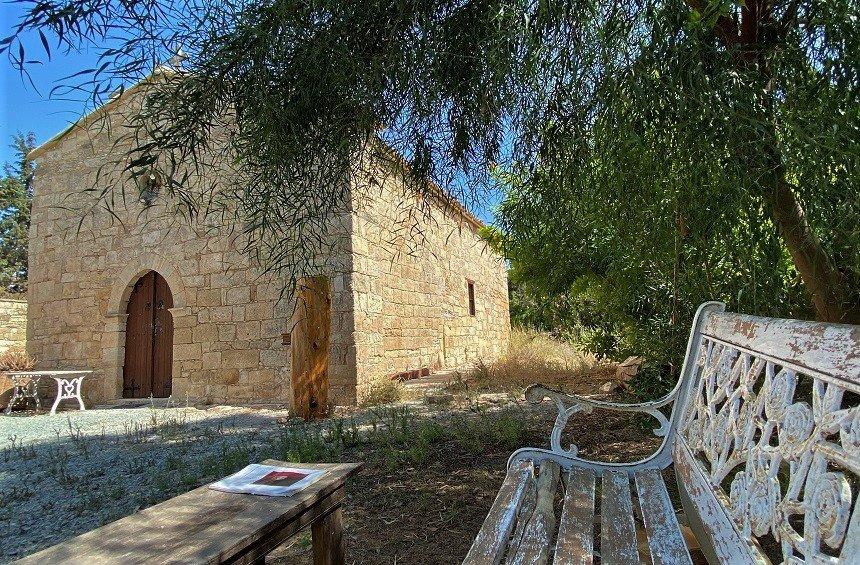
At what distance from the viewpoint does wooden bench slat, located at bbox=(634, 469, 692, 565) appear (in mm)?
1327

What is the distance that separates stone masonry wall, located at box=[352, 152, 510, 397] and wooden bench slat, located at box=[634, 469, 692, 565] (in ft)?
7.47

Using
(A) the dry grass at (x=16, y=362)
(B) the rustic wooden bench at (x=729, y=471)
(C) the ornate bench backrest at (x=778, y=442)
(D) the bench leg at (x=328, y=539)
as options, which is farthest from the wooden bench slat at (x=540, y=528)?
(A) the dry grass at (x=16, y=362)

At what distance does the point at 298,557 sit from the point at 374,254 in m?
5.39

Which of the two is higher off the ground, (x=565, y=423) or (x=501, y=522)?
(x=565, y=423)

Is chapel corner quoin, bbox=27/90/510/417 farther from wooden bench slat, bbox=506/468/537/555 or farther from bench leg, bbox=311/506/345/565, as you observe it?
wooden bench slat, bbox=506/468/537/555

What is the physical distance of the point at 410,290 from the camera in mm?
8859

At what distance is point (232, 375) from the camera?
756cm

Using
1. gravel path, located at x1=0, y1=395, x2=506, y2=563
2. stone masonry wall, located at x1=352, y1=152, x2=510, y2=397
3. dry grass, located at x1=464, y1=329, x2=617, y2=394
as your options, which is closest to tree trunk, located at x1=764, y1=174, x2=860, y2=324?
stone masonry wall, located at x1=352, y1=152, x2=510, y2=397

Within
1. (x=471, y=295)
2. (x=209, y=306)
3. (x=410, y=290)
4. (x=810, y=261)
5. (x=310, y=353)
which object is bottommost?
(x=310, y=353)

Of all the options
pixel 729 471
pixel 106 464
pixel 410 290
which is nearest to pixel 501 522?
pixel 729 471

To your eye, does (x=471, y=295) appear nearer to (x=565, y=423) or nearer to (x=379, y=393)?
(x=379, y=393)

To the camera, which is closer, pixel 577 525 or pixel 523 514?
pixel 577 525

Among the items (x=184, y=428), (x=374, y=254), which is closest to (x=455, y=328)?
(x=374, y=254)

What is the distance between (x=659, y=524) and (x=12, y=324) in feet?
41.3
